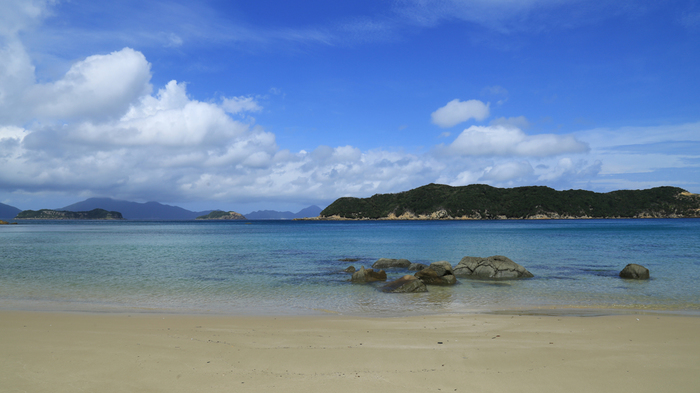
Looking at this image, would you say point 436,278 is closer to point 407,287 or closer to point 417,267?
point 407,287

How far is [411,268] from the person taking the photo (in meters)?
24.2

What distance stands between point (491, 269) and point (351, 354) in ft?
53.1

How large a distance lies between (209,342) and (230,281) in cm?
1227

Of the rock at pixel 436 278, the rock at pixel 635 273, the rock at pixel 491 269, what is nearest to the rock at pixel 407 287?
the rock at pixel 436 278

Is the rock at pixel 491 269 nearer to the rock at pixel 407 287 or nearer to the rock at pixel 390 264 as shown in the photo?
the rock at pixel 390 264

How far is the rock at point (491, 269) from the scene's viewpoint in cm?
2116

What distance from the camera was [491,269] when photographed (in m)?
21.7

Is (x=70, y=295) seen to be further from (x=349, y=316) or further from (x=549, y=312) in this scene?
(x=549, y=312)

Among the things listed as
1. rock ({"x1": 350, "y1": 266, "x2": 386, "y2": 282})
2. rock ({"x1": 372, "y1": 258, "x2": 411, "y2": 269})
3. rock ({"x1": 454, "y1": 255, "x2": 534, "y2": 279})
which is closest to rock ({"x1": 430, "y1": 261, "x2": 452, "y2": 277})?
rock ({"x1": 454, "y1": 255, "x2": 534, "y2": 279})

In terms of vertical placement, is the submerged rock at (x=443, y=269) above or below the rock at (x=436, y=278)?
above

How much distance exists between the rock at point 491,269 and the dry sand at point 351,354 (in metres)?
9.56

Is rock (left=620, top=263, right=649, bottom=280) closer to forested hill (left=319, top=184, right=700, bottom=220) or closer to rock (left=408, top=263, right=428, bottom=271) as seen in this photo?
rock (left=408, top=263, right=428, bottom=271)

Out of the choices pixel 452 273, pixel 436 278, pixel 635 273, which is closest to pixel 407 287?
pixel 436 278

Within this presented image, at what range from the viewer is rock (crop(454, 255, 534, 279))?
69.4ft
